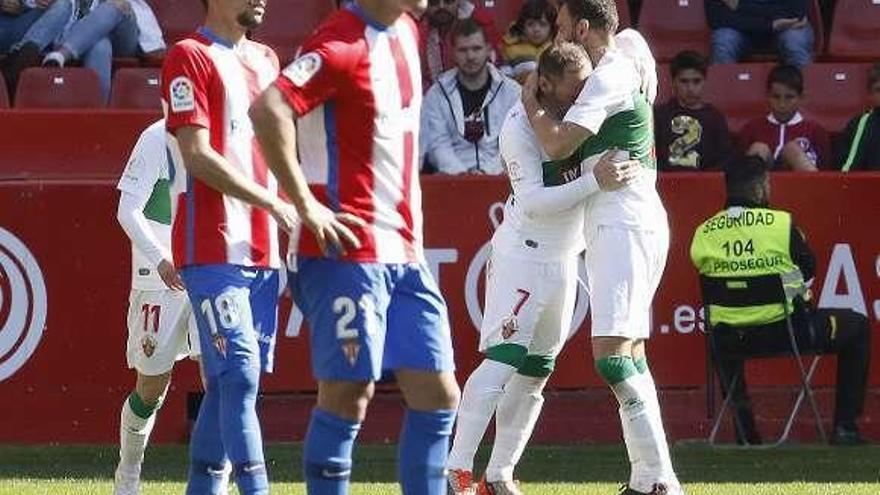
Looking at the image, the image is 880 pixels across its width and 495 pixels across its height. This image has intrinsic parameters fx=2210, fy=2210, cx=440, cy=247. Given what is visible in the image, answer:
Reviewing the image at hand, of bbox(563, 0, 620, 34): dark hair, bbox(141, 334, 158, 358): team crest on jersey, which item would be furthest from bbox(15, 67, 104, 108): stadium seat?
bbox(563, 0, 620, 34): dark hair

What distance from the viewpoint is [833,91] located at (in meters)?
15.3

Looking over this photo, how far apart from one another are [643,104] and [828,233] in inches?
164

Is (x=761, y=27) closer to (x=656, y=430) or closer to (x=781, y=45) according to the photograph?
(x=781, y=45)

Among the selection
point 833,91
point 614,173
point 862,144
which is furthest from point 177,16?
point 614,173

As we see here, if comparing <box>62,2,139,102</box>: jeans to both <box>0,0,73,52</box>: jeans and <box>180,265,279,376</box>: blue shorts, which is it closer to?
<box>0,0,73,52</box>: jeans

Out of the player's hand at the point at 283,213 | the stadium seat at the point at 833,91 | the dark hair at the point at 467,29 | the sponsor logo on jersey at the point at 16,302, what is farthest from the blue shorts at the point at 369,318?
the stadium seat at the point at 833,91

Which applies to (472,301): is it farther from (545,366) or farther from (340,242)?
(340,242)

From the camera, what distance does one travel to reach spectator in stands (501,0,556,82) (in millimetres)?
14719

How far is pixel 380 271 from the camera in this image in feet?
22.0

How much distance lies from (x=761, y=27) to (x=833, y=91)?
0.80 meters

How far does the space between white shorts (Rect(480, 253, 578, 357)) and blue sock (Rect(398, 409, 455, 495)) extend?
2595 millimetres

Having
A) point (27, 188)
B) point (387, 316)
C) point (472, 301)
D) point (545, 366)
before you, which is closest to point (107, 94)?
point (27, 188)

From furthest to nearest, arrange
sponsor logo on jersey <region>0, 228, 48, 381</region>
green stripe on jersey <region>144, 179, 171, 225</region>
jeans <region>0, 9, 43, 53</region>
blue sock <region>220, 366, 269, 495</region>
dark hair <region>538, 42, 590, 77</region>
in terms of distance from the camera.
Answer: jeans <region>0, 9, 43, 53</region>
sponsor logo on jersey <region>0, 228, 48, 381</region>
green stripe on jersey <region>144, 179, 171, 225</region>
dark hair <region>538, 42, 590, 77</region>
blue sock <region>220, 366, 269, 495</region>

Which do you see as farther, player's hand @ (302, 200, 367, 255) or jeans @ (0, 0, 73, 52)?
jeans @ (0, 0, 73, 52)
